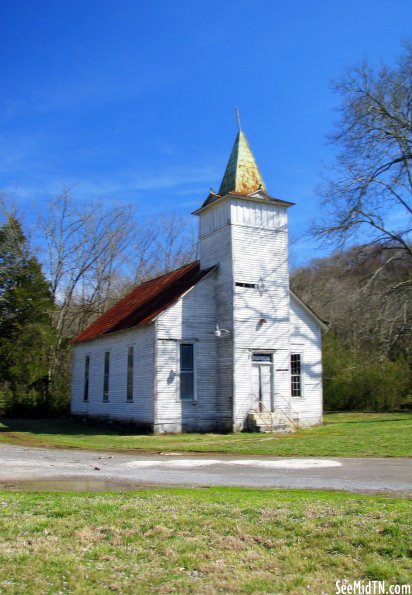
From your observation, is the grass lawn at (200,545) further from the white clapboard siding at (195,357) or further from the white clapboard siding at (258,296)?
the white clapboard siding at (258,296)

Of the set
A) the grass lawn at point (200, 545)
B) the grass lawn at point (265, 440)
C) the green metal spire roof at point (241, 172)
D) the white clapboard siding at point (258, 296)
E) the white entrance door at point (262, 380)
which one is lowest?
the grass lawn at point (265, 440)

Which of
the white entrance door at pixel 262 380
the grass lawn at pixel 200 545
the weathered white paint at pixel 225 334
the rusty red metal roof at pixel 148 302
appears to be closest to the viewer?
the grass lawn at pixel 200 545

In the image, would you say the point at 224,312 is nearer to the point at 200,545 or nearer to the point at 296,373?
the point at 296,373

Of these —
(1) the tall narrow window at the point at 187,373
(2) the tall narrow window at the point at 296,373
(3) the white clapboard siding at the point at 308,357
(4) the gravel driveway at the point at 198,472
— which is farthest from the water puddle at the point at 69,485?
(2) the tall narrow window at the point at 296,373

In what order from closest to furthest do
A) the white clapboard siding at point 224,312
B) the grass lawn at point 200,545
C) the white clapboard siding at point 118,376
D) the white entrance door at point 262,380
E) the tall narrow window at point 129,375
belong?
the grass lawn at point 200,545
the white clapboard siding at point 224,312
the white clapboard siding at point 118,376
the white entrance door at point 262,380
the tall narrow window at point 129,375

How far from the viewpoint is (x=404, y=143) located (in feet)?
91.9

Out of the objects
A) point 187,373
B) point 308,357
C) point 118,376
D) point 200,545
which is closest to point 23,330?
point 118,376

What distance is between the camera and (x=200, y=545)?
6.52 m

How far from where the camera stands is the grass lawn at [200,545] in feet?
18.3

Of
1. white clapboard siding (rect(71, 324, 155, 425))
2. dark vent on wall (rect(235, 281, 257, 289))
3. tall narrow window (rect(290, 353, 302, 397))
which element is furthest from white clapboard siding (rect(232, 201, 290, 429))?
white clapboard siding (rect(71, 324, 155, 425))

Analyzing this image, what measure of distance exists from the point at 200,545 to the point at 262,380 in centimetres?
1830

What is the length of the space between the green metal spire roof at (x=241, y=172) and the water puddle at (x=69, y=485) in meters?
16.9

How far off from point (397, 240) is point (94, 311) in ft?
76.3

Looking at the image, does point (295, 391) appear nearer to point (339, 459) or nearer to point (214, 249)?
point (214, 249)
